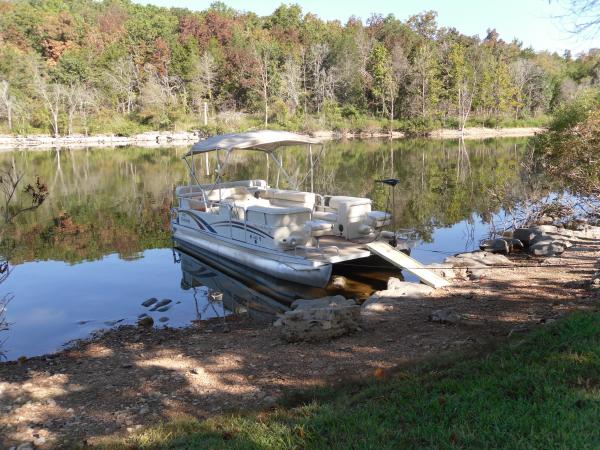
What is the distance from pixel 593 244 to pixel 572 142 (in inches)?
206

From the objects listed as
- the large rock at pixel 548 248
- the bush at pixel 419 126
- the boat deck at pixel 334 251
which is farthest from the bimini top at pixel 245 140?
the bush at pixel 419 126

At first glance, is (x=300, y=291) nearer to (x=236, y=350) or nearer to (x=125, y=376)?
(x=236, y=350)

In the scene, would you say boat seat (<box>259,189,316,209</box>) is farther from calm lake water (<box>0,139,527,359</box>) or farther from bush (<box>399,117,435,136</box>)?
bush (<box>399,117,435,136</box>)

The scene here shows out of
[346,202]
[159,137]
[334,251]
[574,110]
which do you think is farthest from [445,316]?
[159,137]

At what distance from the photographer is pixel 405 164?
33.3 metres

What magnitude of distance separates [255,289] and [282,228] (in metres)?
1.65

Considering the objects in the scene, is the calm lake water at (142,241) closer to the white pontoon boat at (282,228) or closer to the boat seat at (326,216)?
the white pontoon boat at (282,228)

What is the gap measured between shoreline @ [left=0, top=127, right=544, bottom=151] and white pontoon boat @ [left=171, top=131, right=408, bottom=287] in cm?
4186

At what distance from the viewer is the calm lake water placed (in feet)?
35.2

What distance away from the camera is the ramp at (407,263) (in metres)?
9.30

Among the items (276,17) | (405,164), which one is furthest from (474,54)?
(405,164)

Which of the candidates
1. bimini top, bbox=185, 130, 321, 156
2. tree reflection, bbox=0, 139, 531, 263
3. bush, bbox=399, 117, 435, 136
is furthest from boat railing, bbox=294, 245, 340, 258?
bush, bbox=399, 117, 435, 136

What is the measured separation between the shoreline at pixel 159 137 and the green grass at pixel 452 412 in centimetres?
5094

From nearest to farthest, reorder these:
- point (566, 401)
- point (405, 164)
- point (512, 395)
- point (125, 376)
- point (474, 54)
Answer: point (566, 401) < point (512, 395) < point (125, 376) < point (405, 164) < point (474, 54)
